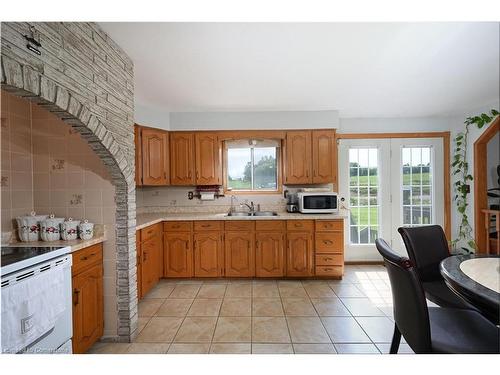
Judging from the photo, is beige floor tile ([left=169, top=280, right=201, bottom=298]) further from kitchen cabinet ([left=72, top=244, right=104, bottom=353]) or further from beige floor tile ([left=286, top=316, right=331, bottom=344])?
beige floor tile ([left=286, top=316, right=331, bottom=344])

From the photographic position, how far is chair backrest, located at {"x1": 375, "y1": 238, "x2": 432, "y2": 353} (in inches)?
49.9

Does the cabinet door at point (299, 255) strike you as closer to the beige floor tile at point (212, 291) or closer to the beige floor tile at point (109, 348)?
the beige floor tile at point (212, 291)

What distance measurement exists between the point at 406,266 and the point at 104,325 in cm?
224

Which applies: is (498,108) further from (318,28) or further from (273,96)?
(318,28)

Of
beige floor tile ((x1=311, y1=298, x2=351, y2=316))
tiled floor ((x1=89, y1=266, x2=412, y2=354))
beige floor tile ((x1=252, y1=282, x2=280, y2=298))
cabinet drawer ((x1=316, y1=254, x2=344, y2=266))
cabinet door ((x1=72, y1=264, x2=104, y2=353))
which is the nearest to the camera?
cabinet door ((x1=72, y1=264, x2=104, y2=353))

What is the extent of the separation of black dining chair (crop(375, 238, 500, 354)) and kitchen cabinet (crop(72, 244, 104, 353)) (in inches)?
78.5

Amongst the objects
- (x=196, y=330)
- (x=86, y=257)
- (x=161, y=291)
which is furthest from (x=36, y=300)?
(x=161, y=291)

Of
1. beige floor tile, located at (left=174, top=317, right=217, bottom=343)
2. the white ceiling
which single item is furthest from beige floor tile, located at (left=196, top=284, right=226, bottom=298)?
the white ceiling

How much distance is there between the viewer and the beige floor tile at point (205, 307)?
2.56m

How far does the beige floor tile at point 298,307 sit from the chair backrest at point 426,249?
3.45ft

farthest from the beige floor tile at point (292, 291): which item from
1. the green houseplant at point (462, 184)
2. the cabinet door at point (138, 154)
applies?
the green houseplant at point (462, 184)

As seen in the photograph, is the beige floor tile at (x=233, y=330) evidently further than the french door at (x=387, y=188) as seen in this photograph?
No

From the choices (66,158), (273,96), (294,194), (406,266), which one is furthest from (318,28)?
(294,194)

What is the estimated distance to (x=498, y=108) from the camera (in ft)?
10.9
